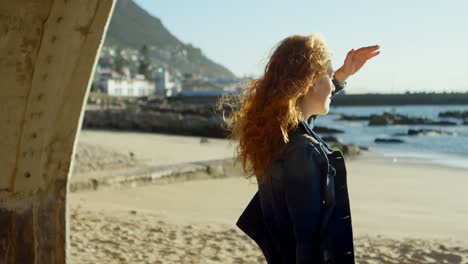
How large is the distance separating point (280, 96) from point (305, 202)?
1.24ft

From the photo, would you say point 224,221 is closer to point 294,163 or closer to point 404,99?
point 294,163

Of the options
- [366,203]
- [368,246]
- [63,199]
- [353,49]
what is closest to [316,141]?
[353,49]

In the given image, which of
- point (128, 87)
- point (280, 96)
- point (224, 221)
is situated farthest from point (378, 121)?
point (128, 87)

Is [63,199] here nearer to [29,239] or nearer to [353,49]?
[29,239]

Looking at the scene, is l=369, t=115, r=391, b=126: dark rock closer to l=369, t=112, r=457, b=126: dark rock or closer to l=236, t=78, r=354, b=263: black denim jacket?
l=369, t=112, r=457, b=126: dark rock

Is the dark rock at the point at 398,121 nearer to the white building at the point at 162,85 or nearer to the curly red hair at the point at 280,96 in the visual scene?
the curly red hair at the point at 280,96

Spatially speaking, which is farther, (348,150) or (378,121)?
(378,121)

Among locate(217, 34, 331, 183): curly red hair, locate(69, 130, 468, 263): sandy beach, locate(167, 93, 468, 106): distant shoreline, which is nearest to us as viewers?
locate(217, 34, 331, 183): curly red hair

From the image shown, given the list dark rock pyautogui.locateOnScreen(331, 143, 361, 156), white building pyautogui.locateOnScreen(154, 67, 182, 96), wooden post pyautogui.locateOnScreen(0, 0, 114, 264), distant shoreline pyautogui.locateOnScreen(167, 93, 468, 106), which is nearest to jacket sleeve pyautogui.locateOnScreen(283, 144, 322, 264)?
wooden post pyautogui.locateOnScreen(0, 0, 114, 264)

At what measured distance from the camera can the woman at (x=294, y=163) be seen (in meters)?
2.16

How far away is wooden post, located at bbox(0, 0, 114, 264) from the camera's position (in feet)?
9.19

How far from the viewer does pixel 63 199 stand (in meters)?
3.37

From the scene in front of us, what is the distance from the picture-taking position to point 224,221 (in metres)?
8.30

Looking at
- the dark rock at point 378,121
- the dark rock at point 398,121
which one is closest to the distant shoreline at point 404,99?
the dark rock at point 398,121
